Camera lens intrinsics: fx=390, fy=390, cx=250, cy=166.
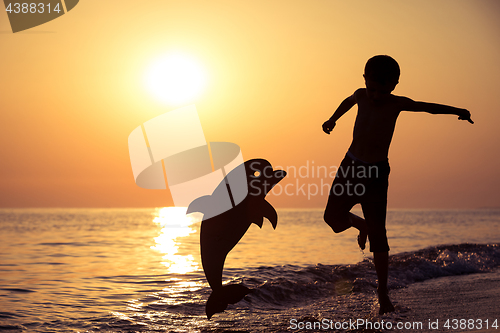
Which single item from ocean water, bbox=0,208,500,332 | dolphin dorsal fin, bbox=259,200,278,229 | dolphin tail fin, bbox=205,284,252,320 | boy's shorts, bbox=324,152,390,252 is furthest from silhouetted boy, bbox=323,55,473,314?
dolphin tail fin, bbox=205,284,252,320

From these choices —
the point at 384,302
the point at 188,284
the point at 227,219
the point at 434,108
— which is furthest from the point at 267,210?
the point at 188,284

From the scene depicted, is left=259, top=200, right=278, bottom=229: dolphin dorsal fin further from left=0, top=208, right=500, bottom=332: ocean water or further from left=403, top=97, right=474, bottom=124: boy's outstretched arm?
left=403, top=97, right=474, bottom=124: boy's outstretched arm

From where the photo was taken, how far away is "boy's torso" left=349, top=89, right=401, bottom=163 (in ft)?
12.6

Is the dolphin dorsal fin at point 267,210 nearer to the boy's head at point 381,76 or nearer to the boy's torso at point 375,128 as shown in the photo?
the boy's torso at point 375,128

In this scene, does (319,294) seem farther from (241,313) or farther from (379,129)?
(379,129)

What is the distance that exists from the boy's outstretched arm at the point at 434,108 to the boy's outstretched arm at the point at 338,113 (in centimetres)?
62

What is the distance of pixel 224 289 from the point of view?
3971 mm

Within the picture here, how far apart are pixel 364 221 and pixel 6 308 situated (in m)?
5.81

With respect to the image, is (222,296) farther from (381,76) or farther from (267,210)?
(381,76)

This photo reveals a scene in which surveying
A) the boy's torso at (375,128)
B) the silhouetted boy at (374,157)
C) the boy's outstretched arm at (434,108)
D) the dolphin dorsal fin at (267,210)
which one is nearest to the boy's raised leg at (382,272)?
the silhouetted boy at (374,157)

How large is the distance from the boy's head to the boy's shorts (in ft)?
2.26

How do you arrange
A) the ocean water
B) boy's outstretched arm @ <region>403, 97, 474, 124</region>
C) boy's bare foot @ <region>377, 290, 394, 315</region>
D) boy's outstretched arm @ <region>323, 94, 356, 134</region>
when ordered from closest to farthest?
boy's outstretched arm @ <region>403, 97, 474, 124</region>, boy's bare foot @ <region>377, 290, 394, 315</region>, boy's outstretched arm @ <region>323, 94, 356, 134</region>, the ocean water

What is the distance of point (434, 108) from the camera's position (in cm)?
367

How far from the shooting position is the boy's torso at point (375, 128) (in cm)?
383
